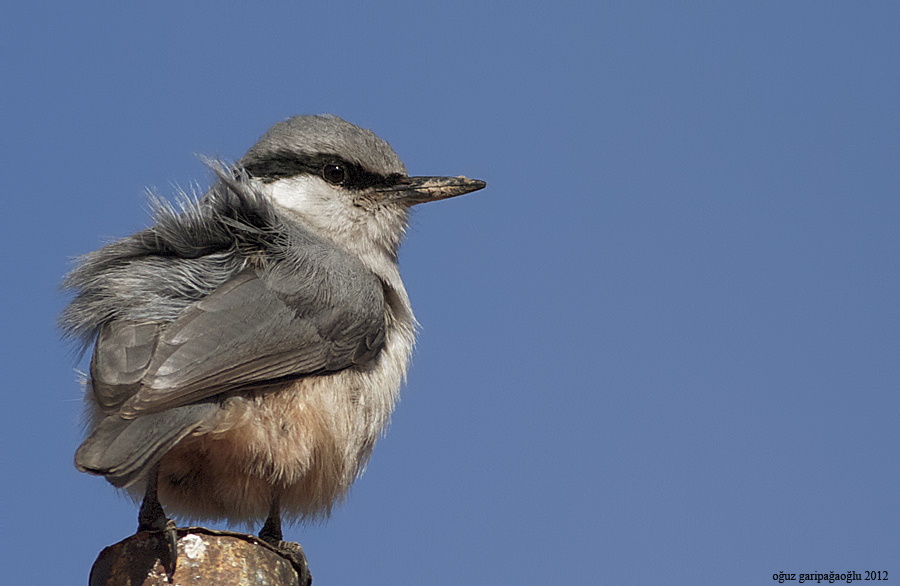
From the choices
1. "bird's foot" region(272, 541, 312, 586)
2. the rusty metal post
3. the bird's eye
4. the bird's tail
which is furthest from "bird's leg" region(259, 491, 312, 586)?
the bird's eye

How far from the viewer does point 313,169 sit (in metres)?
5.81

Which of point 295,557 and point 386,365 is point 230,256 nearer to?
point 386,365

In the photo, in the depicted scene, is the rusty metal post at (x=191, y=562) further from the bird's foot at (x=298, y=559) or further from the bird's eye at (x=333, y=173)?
the bird's eye at (x=333, y=173)

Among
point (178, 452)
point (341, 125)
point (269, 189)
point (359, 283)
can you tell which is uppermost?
point (341, 125)

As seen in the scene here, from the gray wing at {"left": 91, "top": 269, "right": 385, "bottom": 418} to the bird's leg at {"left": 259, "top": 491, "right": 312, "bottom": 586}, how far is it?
697mm

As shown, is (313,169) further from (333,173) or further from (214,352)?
(214,352)

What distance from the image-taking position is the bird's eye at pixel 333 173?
5.82 meters

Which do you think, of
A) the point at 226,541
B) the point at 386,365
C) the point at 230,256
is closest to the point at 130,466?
the point at 226,541

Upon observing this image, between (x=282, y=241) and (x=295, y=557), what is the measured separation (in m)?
1.54

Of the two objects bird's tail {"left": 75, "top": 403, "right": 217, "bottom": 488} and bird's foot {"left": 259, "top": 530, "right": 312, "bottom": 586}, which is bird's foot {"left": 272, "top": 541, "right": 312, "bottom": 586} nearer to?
bird's foot {"left": 259, "top": 530, "right": 312, "bottom": 586}

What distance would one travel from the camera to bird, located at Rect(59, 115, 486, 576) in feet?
13.7

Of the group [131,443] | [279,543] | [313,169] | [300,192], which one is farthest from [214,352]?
[313,169]

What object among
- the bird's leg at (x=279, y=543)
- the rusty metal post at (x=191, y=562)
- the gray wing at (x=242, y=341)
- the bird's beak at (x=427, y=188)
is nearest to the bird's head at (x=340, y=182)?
the bird's beak at (x=427, y=188)

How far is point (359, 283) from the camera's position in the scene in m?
5.12
